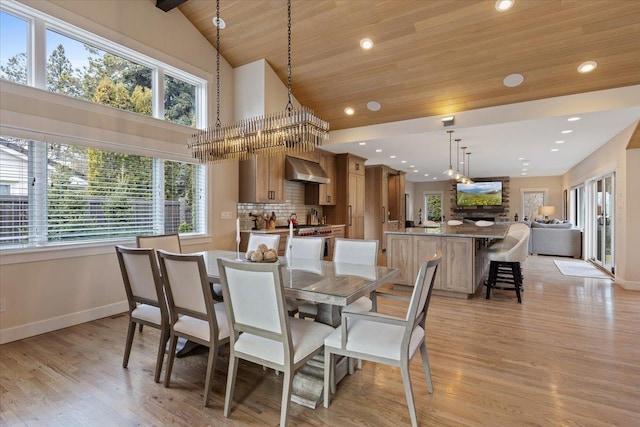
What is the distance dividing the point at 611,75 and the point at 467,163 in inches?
206

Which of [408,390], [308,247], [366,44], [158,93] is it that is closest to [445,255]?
[308,247]

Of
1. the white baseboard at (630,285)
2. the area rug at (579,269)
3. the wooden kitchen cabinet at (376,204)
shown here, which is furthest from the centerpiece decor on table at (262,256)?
the wooden kitchen cabinet at (376,204)

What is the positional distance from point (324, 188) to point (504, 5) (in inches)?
170

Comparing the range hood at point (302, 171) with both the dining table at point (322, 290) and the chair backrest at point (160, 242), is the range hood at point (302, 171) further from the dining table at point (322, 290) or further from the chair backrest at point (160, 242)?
the dining table at point (322, 290)

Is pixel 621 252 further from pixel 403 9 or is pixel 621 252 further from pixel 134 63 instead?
pixel 134 63

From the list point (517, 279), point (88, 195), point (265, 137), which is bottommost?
point (517, 279)

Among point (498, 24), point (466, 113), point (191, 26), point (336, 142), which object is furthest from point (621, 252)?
point (191, 26)

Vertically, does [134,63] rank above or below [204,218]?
above

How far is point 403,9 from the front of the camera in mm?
3938

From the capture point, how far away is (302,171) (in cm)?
590

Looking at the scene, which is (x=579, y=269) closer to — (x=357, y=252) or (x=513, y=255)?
(x=513, y=255)

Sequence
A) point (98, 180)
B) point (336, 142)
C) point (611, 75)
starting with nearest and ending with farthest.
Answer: point (98, 180)
point (611, 75)
point (336, 142)

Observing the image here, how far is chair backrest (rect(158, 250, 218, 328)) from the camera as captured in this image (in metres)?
2.03

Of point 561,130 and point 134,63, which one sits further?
point 561,130
